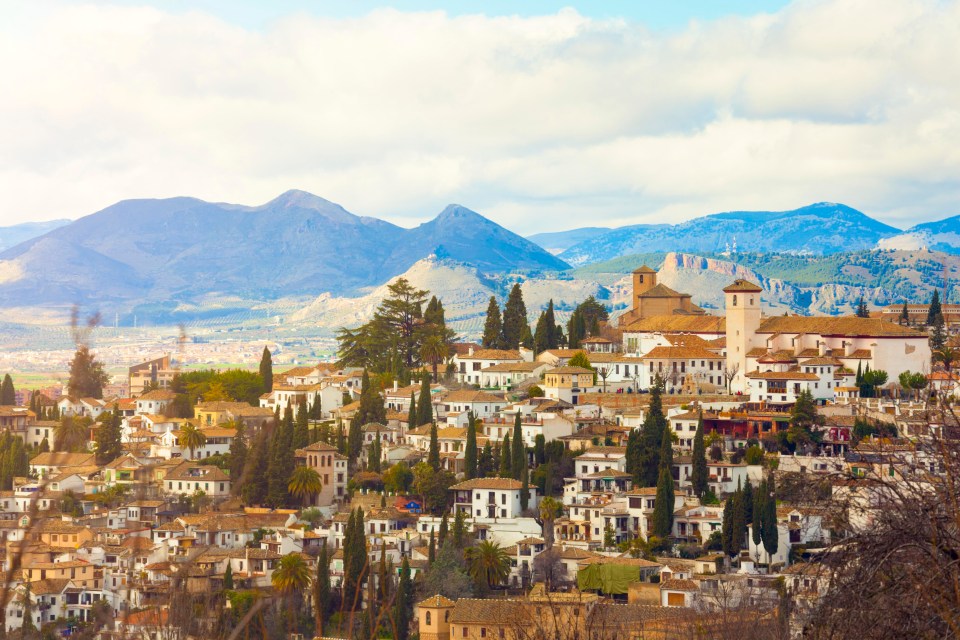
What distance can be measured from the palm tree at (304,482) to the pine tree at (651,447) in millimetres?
11683

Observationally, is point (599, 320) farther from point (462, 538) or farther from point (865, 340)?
point (462, 538)

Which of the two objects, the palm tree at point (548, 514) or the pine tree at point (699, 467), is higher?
the pine tree at point (699, 467)

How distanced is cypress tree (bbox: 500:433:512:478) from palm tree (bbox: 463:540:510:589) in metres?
A: 5.32

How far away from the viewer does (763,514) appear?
4031 cm

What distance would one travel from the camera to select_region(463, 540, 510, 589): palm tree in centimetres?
4103

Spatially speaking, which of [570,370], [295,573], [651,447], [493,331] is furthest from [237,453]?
[493,331]

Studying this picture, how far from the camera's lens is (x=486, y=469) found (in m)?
47.6

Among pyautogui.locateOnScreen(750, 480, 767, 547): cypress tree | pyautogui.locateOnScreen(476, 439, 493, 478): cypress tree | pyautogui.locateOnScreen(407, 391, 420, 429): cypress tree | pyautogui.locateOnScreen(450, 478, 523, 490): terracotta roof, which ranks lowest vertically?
pyautogui.locateOnScreen(750, 480, 767, 547): cypress tree

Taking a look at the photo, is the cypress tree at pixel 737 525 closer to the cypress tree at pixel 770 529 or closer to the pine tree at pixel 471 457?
the cypress tree at pixel 770 529

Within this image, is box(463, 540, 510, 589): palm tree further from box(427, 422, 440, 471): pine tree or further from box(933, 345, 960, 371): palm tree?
box(933, 345, 960, 371): palm tree

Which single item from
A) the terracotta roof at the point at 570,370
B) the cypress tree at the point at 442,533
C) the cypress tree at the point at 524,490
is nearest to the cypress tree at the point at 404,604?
the cypress tree at the point at 442,533

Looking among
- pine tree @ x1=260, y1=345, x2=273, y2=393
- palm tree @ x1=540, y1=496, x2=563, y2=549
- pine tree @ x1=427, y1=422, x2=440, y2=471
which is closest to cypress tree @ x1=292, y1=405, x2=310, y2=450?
pine tree @ x1=427, y1=422, x2=440, y2=471

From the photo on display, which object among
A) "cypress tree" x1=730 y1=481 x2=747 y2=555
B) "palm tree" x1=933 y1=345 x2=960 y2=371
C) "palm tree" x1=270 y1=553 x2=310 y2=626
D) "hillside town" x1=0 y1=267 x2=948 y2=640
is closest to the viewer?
"palm tree" x1=933 y1=345 x2=960 y2=371

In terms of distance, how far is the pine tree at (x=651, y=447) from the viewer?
1784 inches
